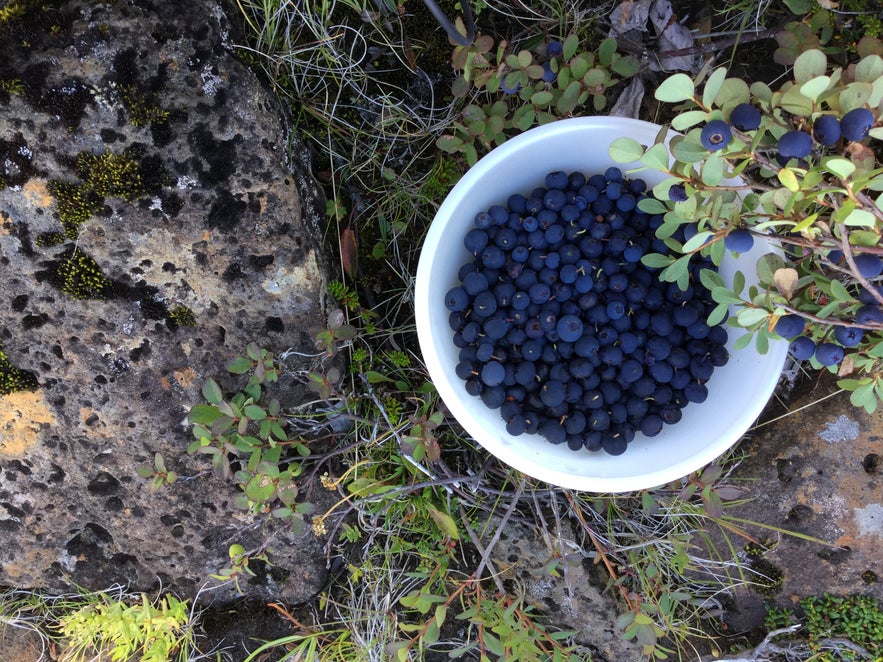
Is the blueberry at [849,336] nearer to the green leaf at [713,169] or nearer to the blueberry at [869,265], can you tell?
the blueberry at [869,265]

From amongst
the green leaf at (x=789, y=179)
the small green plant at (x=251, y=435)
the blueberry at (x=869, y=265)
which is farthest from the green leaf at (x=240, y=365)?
the blueberry at (x=869, y=265)

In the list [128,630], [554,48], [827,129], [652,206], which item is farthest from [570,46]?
[128,630]

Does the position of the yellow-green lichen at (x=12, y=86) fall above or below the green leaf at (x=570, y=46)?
above

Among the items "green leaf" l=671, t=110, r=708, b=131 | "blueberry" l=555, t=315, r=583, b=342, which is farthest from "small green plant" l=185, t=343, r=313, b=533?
"green leaf" l=671, t=110, r=708, b=131

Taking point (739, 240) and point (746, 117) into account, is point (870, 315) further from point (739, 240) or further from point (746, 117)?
point (746, 117)

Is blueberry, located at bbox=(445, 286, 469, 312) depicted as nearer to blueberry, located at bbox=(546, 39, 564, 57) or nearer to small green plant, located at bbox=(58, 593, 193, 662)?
blueberry, located at bbox=(546, 39, 564, 57)

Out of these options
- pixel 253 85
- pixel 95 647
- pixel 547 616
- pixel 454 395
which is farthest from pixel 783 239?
pixel 95 647
